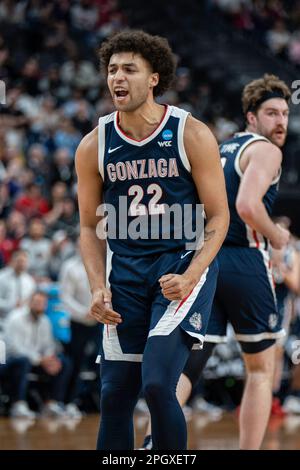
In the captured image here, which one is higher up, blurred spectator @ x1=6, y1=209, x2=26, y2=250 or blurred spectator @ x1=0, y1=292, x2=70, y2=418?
blurred spectator @ x1=6, y1=209, x2=26, y2=250

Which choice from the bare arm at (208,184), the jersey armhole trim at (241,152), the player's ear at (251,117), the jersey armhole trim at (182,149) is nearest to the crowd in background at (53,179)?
the jersey armhole trim at (241,152)

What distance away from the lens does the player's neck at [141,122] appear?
5.09 meters

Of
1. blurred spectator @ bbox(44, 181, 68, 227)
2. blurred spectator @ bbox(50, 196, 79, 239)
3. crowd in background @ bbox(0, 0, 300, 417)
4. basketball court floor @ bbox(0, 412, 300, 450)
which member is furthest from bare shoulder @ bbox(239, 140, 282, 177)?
blurred spectator @ bbox(44, 181, 68, 227)

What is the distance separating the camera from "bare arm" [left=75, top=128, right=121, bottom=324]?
5133 millimetres

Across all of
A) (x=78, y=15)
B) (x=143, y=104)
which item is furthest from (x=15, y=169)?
(x=143, y=104)

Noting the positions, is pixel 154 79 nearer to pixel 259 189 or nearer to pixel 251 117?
pixel 259 189

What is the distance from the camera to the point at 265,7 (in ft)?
76.9

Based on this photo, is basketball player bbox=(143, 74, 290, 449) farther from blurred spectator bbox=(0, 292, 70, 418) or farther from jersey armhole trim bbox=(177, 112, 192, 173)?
blurred spectator bbox=(0, 292, 70, 418)

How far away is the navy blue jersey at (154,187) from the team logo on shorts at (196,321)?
0.34 m

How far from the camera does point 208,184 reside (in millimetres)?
5012

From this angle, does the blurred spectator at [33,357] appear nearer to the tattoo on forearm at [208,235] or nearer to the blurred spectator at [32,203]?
the blurred spectator at [32,203]

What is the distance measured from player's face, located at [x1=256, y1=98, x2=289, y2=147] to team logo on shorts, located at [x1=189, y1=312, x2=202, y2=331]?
6.65ft

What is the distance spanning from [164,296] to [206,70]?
55.2ft

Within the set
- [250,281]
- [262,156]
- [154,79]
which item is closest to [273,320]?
[250,281]
